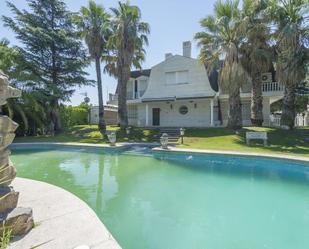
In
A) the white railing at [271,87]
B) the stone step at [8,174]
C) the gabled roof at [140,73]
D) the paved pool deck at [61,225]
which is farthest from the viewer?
the gabled roof at [140,73]

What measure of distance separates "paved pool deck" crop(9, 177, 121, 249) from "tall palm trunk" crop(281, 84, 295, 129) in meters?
18.6

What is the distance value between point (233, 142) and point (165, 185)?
9.72 m

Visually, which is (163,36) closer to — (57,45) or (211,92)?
(211,92)

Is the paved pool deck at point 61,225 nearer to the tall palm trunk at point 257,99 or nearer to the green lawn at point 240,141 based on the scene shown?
the green lawn at point 240,141

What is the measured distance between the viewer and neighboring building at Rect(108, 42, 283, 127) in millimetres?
23078

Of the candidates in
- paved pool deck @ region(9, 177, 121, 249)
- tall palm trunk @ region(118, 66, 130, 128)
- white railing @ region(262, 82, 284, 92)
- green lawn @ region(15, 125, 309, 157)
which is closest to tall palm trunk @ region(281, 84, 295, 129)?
green lawn @ region(15, 125, 309, 157)

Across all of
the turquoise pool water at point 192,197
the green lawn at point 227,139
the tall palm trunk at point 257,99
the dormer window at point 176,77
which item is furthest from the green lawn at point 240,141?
the dormer window at point 176,77

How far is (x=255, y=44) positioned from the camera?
18.9 metres

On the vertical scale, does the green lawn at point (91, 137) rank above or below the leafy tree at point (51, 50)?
below

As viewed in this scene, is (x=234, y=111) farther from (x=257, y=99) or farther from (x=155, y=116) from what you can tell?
(x=155, y=116)

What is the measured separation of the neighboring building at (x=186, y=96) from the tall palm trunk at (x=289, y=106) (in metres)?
3.38

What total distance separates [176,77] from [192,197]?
19403 millimetres

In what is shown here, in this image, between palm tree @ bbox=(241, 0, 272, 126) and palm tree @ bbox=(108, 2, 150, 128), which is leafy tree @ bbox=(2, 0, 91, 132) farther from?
palm tree @ bbox=(241, 0, 272, 126)

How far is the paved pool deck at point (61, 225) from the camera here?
3.38 m
